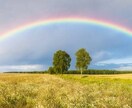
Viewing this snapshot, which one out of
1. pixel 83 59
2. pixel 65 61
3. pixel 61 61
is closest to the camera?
pixel 83 59

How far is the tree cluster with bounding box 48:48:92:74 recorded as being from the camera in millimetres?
127312

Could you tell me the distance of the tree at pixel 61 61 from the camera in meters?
137

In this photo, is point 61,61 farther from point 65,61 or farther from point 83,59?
point 83,59

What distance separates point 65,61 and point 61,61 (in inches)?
97.8

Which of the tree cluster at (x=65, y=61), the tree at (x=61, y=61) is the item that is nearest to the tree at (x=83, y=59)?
the tree cluster at (x=65, y=61)

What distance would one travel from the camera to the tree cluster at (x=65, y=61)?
127 metres

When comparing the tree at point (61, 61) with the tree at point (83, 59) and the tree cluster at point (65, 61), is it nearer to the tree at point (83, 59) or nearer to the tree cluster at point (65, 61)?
the tree cluster at point (65, 61)

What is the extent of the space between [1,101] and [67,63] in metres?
127

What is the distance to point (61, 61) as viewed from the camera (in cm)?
13662

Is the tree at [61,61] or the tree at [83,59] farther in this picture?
the tree at [61,61]

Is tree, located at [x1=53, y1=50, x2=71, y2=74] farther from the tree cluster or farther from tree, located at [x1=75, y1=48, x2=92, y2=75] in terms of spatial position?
tree, located at [x1=75, y1=48, x2=92, y2=75]

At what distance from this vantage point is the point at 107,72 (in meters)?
193

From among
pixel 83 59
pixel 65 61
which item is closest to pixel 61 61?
pixel 65 61

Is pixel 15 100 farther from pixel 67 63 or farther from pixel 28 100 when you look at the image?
pixel 67 63
